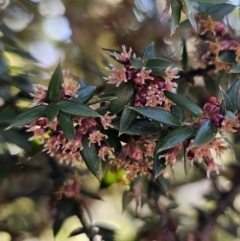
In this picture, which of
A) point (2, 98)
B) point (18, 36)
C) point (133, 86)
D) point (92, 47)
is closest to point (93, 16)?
point (92, 47)

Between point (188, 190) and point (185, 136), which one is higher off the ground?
point (185, 136)

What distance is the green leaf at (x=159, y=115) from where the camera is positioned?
0.51m

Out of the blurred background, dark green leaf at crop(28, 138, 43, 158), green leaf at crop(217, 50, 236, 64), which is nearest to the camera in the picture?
dark green leaf at crop(28, 138, 43, 158)

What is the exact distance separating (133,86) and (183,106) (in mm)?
59

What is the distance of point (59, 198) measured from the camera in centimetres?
78

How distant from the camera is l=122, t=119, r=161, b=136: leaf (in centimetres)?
53

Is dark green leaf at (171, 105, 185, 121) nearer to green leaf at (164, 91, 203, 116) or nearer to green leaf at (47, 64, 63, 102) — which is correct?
green leaf at (164, 91, 203, 116)

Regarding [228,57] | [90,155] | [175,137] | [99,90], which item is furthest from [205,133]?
[99,90]

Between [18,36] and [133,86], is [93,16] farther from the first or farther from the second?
[133,86]

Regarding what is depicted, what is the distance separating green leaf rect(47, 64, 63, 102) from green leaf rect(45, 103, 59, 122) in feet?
0.05

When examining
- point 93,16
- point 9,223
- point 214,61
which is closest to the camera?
point 214,61

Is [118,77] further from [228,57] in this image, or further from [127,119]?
[228,57]

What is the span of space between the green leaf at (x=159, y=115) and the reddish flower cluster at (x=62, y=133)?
4cm

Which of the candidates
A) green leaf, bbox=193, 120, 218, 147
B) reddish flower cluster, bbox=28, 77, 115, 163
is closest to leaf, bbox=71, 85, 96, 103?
reddish flower cluster, bbox=28, 77, 115, 163
